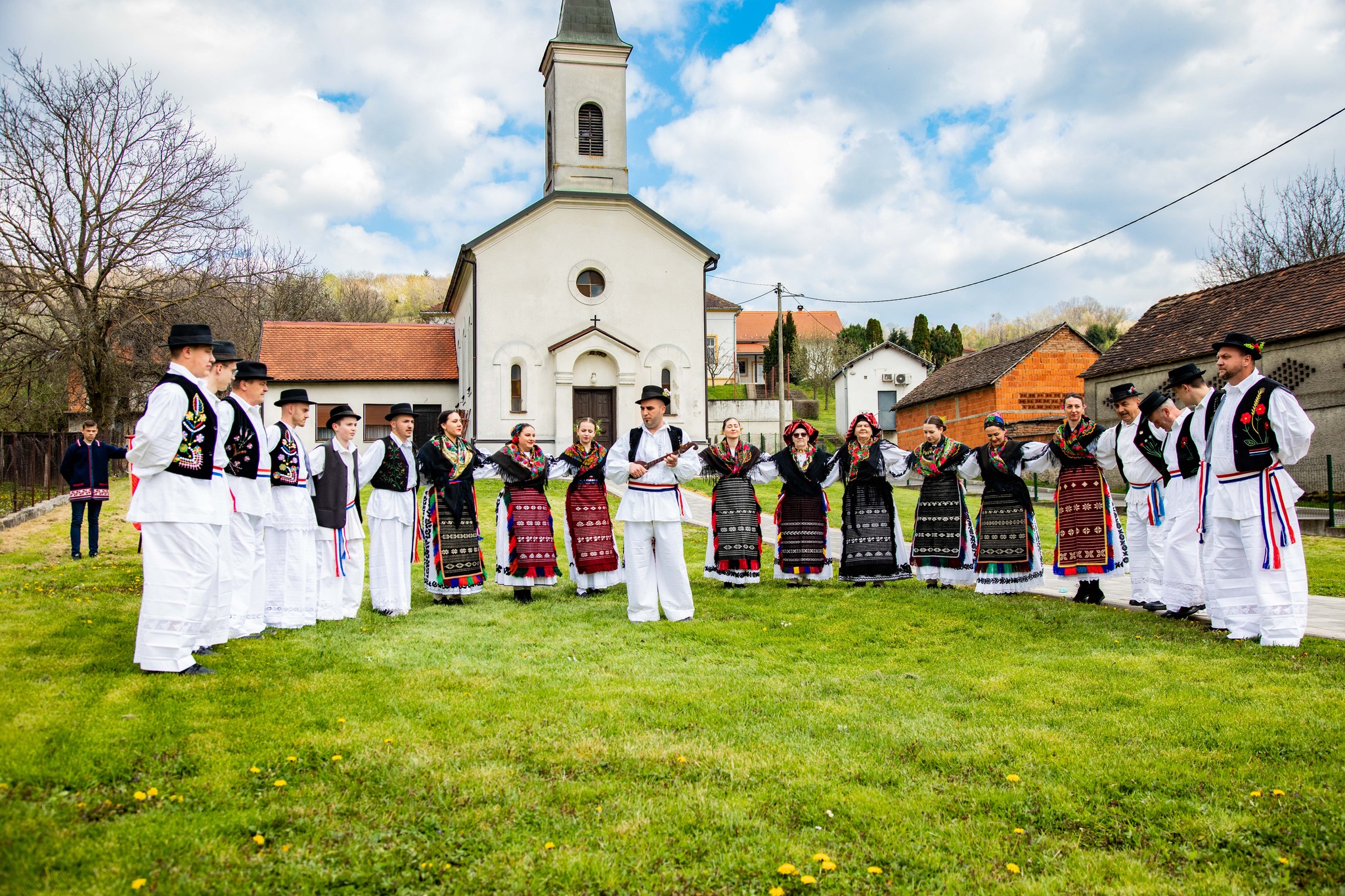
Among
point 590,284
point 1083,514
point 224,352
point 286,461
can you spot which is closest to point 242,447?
point 224,352

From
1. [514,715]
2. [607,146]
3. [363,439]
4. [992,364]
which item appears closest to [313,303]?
[363,439]

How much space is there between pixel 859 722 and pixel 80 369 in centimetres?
2934

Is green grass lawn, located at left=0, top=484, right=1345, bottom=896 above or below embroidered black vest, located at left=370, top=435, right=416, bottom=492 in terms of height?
below

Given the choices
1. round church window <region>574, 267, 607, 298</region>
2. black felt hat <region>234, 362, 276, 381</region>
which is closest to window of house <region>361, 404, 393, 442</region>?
round church window <region>574, 267, 607, 298</region>

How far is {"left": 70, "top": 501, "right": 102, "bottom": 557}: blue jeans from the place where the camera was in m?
12.5

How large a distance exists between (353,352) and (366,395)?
1931mm

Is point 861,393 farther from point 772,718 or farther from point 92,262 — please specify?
point 772,718

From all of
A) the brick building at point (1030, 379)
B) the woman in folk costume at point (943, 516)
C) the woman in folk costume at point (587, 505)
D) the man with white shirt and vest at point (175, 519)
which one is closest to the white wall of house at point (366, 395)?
the brick building at point (1030, 379)

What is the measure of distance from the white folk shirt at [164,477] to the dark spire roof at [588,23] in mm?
28071

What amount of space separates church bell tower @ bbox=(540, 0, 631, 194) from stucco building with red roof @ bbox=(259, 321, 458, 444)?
7757 millimetres

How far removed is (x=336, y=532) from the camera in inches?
328

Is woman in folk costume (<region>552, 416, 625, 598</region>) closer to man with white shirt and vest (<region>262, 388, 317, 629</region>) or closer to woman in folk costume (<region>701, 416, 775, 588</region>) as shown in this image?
woman in folk costume (<region>701, 416, 775, 588</region>)

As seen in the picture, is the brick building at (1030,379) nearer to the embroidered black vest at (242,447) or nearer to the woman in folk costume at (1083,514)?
the woman in folk costume at (1083,514)

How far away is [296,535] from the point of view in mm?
7820
